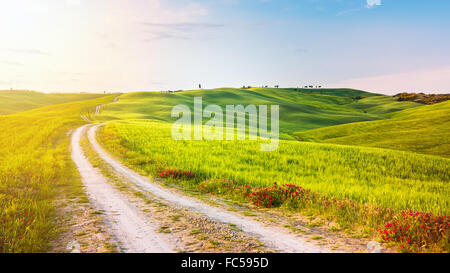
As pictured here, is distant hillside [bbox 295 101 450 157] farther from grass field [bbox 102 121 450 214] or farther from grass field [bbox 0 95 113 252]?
grass field [bbox 0 95 113 252]

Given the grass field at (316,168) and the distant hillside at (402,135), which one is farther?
the distant hillside at (402,135)

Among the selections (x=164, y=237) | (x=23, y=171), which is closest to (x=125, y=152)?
(x=23, y=171)

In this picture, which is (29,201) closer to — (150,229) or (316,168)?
(150,229)

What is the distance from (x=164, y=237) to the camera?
681cm

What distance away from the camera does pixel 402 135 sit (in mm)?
50125

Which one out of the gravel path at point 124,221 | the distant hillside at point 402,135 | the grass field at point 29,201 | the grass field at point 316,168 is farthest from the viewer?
the distant hillside at point 402,135

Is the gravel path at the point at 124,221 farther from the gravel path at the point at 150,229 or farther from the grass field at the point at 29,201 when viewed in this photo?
the grass field at the point at 29,201

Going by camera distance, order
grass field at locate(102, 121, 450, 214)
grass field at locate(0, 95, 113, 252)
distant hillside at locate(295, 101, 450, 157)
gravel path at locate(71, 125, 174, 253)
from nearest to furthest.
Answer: gravel path at locate(71, 125, 174, 253) < grass field at locate(0, 95, 113, 252) < grass field at locate(102, 121, 450, 214) < distant hillside at locate(295, 101, 450, 157)

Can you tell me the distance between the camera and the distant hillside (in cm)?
4156

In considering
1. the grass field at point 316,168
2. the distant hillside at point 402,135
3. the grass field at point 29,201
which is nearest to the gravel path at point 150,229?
the grass field at point 29,201

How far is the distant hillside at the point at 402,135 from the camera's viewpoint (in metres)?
41.6

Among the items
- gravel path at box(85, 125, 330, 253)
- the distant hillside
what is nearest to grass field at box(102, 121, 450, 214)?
gravel path at box(85, 125, 330, 253)

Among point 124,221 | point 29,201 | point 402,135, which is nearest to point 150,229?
point 124,221
